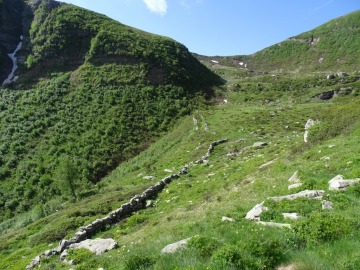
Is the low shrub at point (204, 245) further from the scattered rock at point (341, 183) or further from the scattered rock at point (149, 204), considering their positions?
the scattered rock at point (149, 204)

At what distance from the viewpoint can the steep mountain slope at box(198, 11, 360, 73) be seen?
13238 cm

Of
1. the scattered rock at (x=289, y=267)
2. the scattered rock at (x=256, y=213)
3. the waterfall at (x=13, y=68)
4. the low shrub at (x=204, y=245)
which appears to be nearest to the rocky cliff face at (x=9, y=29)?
the waterfall at (x=13, y=68)

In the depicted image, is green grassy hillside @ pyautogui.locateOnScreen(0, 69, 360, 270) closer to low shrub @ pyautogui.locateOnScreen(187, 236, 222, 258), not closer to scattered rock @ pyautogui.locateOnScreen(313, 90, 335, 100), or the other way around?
low shrub @ pyautogui.locateOnScreen(187, 236, 222, 258)

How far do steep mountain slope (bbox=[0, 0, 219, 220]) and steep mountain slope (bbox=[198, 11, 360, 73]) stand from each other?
5645 centimetres

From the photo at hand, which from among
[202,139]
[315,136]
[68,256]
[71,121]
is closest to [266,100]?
[202,139]

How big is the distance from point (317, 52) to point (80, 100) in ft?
365

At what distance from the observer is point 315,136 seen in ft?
89.3

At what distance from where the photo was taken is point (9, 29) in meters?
111

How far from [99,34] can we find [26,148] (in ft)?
168

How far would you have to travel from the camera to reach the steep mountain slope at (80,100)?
5006cm

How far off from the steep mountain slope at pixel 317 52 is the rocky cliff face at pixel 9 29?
93.7 m

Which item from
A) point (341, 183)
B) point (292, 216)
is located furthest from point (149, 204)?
point (292, 216)

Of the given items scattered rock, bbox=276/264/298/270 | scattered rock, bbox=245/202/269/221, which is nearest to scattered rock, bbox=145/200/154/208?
scattered rock, bbox=245/202/269/221

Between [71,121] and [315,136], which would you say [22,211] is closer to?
[71,121]
